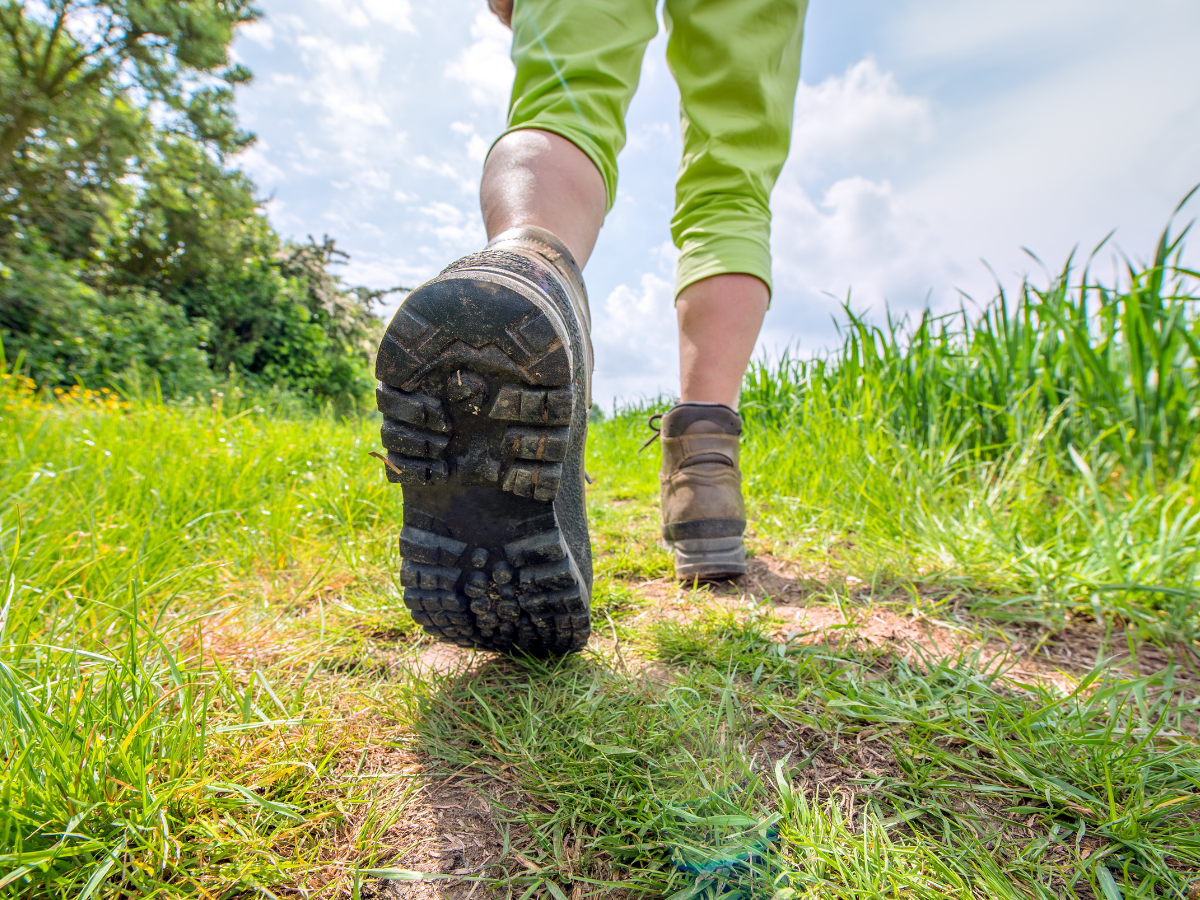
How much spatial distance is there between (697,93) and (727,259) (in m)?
0.43

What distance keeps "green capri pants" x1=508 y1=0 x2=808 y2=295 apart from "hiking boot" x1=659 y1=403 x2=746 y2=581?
14.2 inches

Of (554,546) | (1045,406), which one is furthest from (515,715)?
(1045,406)

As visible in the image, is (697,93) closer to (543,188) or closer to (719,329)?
(719,329)

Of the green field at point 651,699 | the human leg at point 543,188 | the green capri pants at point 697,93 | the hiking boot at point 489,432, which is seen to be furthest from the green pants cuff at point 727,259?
the green field at point 651,699

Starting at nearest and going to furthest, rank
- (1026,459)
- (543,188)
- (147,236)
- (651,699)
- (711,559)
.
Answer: (651,699) → (543,188) → (711,559) → (1026,459) → (147,236)

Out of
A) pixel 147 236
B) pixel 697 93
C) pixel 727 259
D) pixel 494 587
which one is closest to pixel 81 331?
pixel 147 236

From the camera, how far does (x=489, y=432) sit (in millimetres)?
752

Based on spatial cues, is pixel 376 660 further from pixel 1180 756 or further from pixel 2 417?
pixel 2 417

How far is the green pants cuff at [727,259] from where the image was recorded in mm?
1396

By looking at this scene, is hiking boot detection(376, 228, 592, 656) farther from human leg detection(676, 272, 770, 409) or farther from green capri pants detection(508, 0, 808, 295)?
human leg detection(676, 272, 770, 409)

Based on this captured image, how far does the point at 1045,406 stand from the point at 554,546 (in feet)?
6.81

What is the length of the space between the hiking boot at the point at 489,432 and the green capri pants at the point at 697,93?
38 centimetres

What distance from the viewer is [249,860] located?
0.56 metres

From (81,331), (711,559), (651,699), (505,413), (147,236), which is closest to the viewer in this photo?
(505,413)
